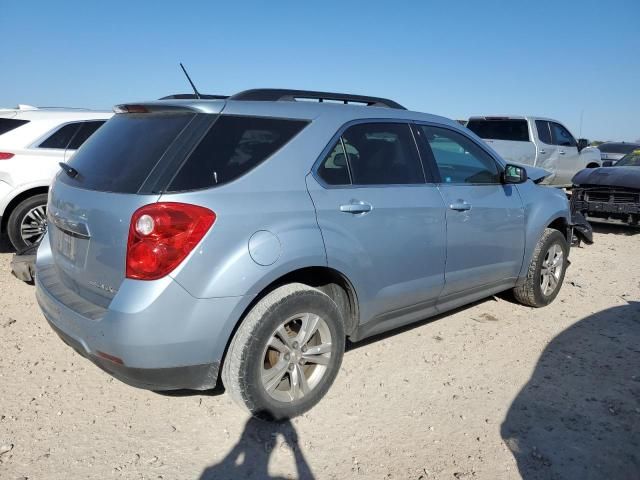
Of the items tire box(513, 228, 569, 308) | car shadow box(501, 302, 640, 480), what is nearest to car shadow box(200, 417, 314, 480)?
car shadow box(501, 302, 640, 480)

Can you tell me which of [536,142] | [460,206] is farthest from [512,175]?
[536,142]

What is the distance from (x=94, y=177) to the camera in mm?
2738

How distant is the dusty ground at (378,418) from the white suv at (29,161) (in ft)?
6.17

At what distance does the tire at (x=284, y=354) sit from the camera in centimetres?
260

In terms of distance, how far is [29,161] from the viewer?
18.8 ft

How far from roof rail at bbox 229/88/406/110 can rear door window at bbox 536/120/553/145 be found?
28.6 ft

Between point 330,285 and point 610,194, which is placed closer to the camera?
point 330,285

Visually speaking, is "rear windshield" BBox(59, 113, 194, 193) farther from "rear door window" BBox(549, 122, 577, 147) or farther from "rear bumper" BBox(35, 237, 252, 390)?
"rear door window" BBox(549, 122, 577, 147)

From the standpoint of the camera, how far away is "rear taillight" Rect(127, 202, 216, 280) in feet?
7.64

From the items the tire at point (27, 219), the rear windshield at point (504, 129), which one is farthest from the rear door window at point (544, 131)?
the tire at point (27, 219)

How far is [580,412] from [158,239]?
263 centimetres

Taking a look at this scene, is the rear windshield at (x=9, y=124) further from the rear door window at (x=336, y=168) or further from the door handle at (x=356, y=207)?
the door handle at (x=356, y=207)

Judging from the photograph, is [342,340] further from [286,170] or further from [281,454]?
[286,170]

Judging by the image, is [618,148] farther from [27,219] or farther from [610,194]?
[27,219]
